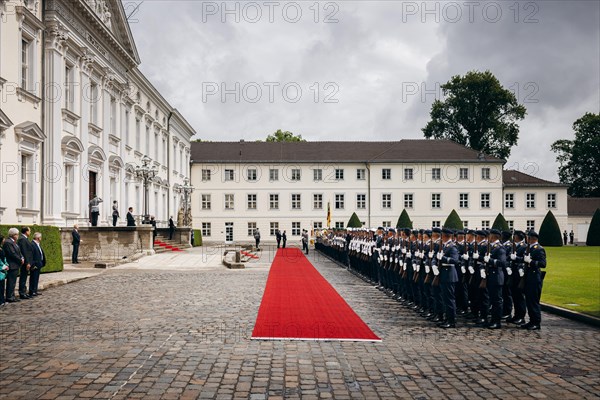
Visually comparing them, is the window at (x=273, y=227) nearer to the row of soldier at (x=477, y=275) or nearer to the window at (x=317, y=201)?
the window at (x=317, y=201)

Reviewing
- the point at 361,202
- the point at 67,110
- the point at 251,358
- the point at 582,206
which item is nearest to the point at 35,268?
the point at 251,358

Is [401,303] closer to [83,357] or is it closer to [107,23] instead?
[83,357]

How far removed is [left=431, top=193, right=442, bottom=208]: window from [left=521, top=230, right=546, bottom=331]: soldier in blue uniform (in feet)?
185

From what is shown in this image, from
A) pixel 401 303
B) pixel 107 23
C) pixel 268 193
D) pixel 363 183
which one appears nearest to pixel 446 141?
pixel 363 183

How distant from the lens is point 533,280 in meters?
11.6

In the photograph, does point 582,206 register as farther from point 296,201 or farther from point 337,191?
point 296,201

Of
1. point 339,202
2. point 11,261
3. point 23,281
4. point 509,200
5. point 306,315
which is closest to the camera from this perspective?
point 306,315

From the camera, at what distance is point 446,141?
69.8 meters

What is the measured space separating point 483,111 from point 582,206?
16612 millimetres

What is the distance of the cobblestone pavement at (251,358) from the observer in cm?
691

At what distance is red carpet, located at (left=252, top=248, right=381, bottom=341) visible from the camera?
1041 centimetres

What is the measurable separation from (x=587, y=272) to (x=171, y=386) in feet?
71.4

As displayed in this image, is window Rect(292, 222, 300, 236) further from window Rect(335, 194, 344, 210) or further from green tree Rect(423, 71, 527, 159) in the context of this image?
green tree Rect(423, 71, 527, 159)

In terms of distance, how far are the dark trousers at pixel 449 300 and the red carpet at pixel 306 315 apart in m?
1.54
